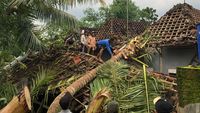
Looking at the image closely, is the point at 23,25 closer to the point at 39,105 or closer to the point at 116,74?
the point at 39,105

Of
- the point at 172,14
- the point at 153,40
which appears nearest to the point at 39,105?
the point at 153,40

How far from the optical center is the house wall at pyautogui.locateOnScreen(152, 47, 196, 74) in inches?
531

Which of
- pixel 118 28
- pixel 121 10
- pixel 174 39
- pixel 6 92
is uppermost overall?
pixel 121 10

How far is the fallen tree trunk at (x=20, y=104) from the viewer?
799 centimetres

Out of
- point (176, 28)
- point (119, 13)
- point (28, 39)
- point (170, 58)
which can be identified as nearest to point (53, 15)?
point (28, 39)

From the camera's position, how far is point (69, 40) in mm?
13227

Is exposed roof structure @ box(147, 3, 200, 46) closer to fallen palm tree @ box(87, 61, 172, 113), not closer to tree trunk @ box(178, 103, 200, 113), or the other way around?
fallen palm tree @ box(87, 61, 172, 113)

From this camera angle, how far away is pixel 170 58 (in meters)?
13.8

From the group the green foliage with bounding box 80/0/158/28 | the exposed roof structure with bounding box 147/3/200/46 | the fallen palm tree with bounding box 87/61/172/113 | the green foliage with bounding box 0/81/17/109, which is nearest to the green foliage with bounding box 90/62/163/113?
the fallen palm tree with bounding box 87/61/172/113

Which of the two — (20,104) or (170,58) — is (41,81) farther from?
(170,58)

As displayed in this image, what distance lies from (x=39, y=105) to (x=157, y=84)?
2.74 meters

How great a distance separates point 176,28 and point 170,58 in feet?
3.56

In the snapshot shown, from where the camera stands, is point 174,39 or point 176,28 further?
point 176,28

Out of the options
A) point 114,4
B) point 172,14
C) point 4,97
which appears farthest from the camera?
point 114,4
